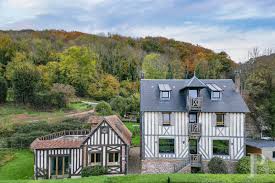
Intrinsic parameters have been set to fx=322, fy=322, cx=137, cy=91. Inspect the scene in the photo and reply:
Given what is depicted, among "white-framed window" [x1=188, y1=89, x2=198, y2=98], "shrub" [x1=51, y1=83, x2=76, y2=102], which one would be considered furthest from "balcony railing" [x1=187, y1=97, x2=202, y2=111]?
"shrub" [x1=51, y1=83, x2=76, y2=102]

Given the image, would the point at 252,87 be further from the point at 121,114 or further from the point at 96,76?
the point at 96,76

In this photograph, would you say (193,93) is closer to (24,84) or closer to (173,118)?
(173,118)

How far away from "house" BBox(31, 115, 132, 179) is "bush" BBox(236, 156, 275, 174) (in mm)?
7326

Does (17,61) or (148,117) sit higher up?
(17,61)

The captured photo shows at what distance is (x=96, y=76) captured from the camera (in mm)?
52969

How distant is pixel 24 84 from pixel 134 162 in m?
22.7

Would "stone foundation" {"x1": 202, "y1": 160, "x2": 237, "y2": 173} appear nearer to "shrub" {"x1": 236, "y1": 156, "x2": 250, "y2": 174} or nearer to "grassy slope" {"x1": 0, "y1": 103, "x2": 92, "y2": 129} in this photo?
"shrub" {"x1": 236, "y1": 156, "x2": 250, "y2": 174}

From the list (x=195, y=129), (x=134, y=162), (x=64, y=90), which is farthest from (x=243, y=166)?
(x=64, y=90)

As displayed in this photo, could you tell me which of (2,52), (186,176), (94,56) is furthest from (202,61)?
(186,176)

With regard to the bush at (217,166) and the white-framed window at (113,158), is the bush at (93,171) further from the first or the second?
the bush at (217,166)

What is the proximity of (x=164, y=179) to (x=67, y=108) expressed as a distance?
86.3 feet

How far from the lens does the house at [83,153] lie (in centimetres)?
1970

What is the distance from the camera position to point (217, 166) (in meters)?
20.4

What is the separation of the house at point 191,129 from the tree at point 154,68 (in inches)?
1123
